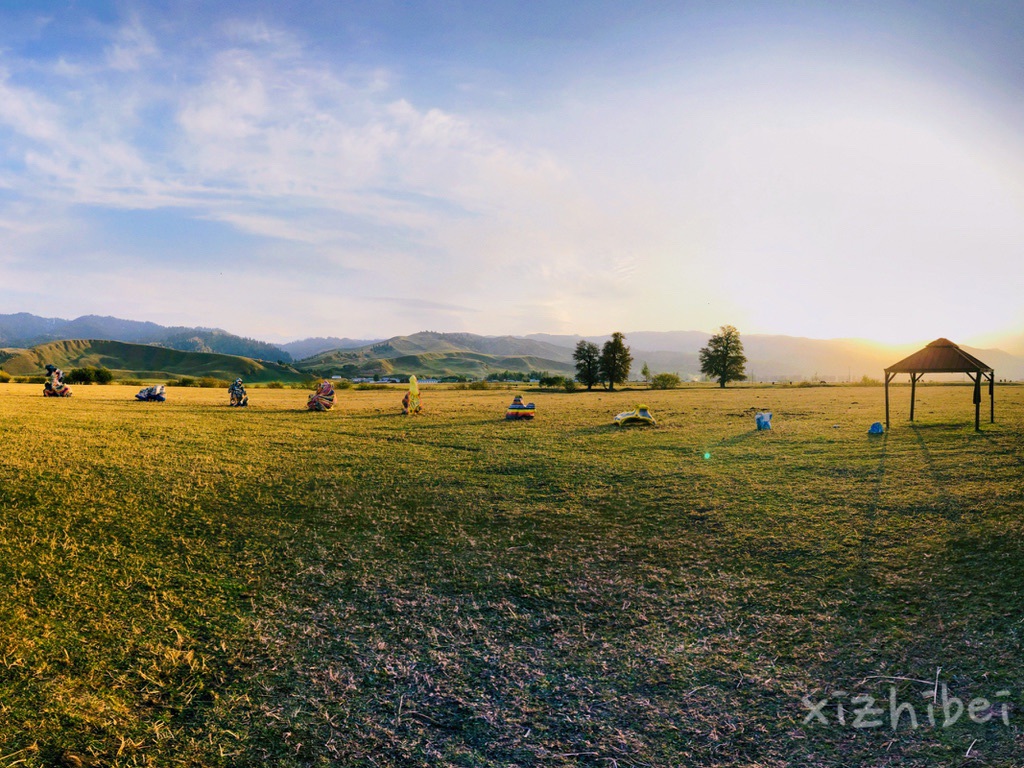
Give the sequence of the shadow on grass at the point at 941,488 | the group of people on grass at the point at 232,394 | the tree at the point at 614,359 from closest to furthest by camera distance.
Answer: the shadow on grass at the point at 941,488
the group of people on grass at the point at 232,394
the tree at the point at 614,359

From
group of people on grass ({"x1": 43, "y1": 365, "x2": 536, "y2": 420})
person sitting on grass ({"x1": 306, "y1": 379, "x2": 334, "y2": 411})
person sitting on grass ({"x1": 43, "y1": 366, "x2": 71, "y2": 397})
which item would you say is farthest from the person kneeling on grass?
person sitting on grass ({"x1": 43, "y1": 366, "x2": 71, "y2": 397})

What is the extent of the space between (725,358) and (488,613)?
247 ft

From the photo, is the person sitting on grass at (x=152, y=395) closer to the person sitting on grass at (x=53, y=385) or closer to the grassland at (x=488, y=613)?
the person sitting on grass at (x=53, y=385)

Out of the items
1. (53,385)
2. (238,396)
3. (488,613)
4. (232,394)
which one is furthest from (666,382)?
(488,613)

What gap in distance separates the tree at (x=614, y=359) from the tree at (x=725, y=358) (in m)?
15.6

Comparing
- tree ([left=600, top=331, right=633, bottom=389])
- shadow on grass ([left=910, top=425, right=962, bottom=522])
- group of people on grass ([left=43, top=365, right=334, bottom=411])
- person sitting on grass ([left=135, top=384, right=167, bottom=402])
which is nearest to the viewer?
shadow on grass ([left=910, top=425, right=962, bottom=522])

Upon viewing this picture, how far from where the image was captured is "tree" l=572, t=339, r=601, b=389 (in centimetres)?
6456

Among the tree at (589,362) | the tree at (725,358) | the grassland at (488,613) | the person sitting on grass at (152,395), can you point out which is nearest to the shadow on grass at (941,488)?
the grassland at (488,613)

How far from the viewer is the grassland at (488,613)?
3393mm

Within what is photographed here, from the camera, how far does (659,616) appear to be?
16.3ft

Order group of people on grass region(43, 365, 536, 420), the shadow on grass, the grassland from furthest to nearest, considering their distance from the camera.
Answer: group of people on grass region(43, 365, 536, 420) < the shadow on grass < the grassland

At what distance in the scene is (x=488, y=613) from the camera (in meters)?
5.01

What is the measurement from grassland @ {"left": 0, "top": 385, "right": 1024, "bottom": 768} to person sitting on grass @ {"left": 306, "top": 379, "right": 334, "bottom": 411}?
13381 mm

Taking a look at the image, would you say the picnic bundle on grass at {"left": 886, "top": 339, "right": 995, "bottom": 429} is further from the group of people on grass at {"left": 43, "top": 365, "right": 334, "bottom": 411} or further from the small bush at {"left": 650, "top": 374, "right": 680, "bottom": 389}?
the small bush at {"left": 650, "top": 374, "right": 680, "bottom": 389}
